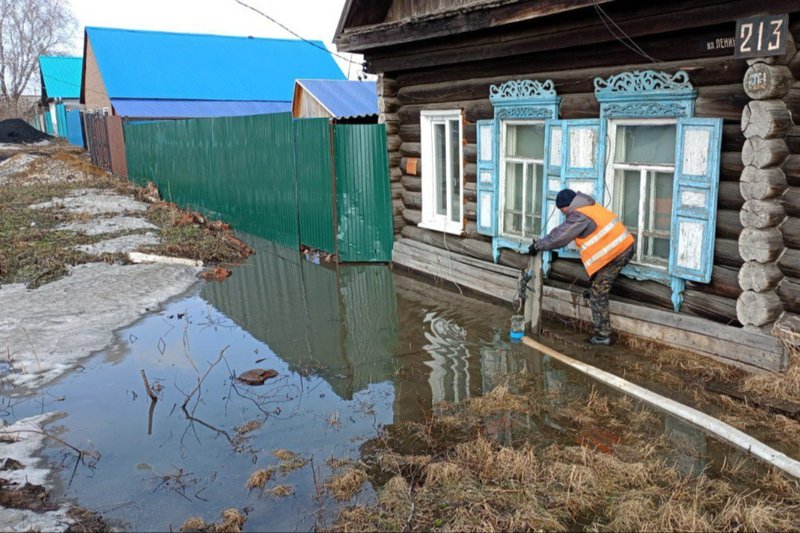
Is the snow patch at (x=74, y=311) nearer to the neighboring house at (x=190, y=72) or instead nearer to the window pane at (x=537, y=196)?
the window pane at (x=537, y=196)

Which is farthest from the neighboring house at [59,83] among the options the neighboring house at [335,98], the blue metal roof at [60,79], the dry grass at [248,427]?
the dry grass at [248,427]

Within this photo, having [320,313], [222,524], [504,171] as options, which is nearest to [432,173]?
[504,171]

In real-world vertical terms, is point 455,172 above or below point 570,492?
above

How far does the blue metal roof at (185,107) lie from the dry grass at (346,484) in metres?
26.7

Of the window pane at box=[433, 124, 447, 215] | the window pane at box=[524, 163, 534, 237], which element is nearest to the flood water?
the window pane at box=[524, 163, 534, 237]

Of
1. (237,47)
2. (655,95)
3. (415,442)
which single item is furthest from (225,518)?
(237,47)

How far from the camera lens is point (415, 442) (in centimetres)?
498

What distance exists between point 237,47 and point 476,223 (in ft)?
106

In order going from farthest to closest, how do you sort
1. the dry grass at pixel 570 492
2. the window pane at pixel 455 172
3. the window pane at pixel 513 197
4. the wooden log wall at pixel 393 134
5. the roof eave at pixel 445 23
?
1. the wooden log wall at pixel 393 134
2. the window pane at pixel 455 172
3. the window pane at pixel 513 197
4. the roof eave at pixel 445 23
5. the dry grass at pixel 570 492

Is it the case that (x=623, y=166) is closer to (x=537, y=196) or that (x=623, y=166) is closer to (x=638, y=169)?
(x=638, y=169)

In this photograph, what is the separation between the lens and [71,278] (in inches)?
396

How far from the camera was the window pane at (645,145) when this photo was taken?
646 cm

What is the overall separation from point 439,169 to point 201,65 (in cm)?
2887

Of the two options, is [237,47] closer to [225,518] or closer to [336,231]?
[336,231]
